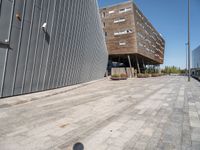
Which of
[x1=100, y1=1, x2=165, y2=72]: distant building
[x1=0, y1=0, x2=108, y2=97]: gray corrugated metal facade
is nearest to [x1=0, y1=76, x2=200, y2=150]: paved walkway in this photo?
[x1=0, y1=0, x2=108, y2=97]: gray corrugated metal facade

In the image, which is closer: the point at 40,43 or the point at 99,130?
the point at 99,130

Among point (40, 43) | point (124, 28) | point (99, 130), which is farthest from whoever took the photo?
point (124, 28)

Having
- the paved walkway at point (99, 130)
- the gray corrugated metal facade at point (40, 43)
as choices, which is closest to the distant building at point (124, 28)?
the gray corrugated metal facade at point (40, 43)

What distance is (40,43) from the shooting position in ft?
35.3

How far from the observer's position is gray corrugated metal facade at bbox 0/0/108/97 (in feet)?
27.9


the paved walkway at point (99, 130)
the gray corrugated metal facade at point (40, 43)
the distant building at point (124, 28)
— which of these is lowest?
the paved walkway at point (99, 130)

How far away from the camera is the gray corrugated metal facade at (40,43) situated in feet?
27.9

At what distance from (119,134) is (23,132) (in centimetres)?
257

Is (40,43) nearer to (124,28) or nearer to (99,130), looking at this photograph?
(99,130)

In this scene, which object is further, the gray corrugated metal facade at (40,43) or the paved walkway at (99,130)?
the gray corrugated metal facade at (40,43)

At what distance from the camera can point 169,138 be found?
13.1 feet

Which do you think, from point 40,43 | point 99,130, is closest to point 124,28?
point 40,43

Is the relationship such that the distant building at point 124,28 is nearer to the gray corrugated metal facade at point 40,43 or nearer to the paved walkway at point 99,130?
the gray corrugated metal facade at point 40,43

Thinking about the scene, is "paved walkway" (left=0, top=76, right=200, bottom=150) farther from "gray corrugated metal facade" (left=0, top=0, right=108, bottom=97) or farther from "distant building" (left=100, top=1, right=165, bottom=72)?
"distant building" (left=100, top=1, right=165, bottom=72)
